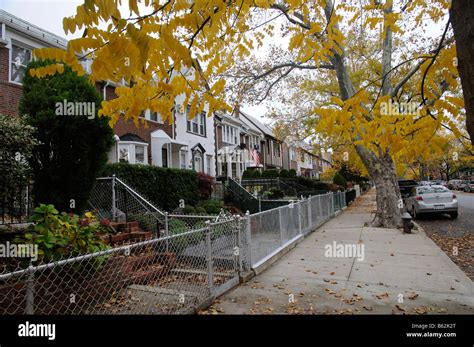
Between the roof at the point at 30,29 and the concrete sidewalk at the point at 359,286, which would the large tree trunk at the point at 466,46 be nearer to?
the concrete sidewalk at the point at 359,286

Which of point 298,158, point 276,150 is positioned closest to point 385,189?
point 276,150

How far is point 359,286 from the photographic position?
5648mm

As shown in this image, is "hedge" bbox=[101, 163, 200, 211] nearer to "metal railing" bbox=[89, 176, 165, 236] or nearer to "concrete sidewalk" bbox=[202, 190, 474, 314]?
"metal railing" bbox=[89, 176, 165, 236]

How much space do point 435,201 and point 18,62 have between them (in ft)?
58.7

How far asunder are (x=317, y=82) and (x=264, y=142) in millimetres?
16850

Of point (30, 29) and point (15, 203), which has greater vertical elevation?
point (30, 29)

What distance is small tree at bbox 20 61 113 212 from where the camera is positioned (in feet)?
20.4

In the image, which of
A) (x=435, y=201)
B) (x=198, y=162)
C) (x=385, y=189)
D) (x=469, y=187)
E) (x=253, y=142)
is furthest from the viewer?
(x=469, y=187)

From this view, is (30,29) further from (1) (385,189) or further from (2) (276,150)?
(2) (276,150)

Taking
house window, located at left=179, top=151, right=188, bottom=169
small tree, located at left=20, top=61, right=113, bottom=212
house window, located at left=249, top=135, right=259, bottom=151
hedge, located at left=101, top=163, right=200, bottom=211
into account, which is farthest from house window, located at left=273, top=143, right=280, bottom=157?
small tree, located at left=20, top=61, right=113, bottom=212

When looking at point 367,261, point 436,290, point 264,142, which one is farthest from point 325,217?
point 264,142

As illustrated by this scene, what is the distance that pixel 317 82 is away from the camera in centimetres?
2386

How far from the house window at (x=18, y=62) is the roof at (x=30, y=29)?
65 centimetres
